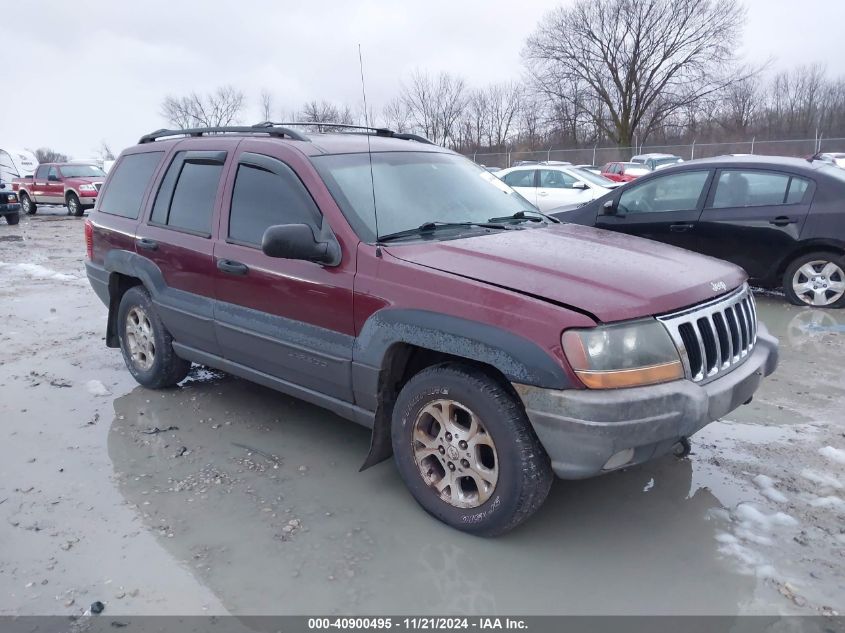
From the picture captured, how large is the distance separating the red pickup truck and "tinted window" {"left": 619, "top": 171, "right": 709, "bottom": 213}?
57.7ft

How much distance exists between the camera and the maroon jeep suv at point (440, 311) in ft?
8.70

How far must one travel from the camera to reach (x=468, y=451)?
2.96 metres

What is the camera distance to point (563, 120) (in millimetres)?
46062

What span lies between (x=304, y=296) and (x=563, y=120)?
4599 centimetres

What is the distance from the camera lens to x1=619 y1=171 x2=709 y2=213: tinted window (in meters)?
7.57

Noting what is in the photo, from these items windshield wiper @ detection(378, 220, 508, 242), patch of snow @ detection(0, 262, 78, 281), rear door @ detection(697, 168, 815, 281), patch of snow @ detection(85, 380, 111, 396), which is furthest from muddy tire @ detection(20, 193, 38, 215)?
windshield wiper @ detection(378, 220, 508, 242)

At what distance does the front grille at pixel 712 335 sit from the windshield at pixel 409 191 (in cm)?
138

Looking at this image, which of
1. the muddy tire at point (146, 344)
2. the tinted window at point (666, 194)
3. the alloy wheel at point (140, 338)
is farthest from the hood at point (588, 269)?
the tinted window at point (666, 194)

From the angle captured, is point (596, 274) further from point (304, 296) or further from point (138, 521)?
point (138, 521)

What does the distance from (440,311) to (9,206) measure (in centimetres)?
1892

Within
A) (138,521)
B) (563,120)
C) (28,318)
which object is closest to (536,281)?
(138,521)

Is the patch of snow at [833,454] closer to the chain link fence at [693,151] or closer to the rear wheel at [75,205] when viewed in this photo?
the rear wheel at [75,205]

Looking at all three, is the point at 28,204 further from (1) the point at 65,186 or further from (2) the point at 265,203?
→ (2) the point at 265,203

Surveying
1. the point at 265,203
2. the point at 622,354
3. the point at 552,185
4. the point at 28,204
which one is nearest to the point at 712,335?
the point at 622,354
